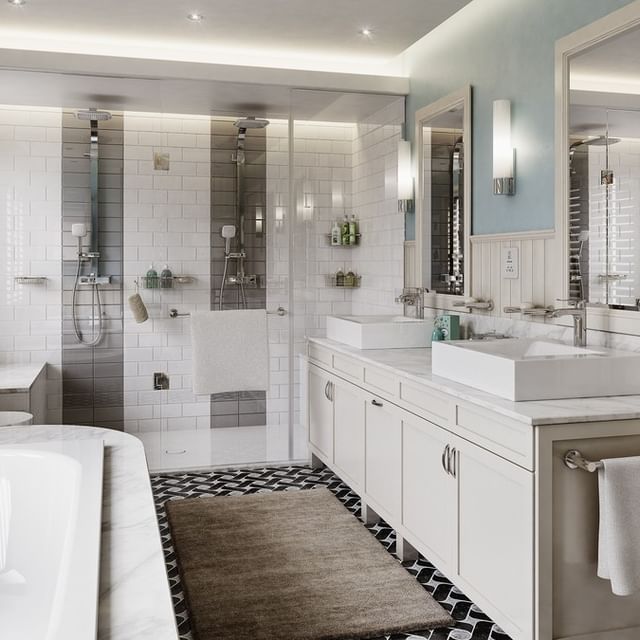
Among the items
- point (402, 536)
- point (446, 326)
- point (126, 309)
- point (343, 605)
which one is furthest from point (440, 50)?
point (343, 605)

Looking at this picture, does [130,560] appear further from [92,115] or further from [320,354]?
[92,115]

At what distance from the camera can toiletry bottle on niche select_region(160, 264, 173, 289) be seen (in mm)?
4789

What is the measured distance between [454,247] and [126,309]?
2.14m

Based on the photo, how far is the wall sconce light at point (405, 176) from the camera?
4.85 m

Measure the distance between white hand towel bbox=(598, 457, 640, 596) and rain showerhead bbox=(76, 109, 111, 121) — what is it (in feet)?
12.7

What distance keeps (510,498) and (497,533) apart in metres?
0.16

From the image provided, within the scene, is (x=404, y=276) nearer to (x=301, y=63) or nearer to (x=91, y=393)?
(x=301, y=63)

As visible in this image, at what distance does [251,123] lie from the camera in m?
4.84

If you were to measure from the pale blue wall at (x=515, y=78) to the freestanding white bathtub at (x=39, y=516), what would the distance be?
223 centimetres

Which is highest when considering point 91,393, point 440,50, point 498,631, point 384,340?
point 440,50

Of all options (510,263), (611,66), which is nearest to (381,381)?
(510,263)

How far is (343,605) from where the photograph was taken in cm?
293

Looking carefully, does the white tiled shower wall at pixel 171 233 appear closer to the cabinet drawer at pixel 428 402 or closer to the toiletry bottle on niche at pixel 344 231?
the toiletry bottle on niche at pixel 344 231

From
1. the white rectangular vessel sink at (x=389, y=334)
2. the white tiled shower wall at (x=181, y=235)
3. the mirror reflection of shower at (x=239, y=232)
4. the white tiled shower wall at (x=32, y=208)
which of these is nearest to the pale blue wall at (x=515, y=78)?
the white rectangular vessel sink at (x=389, y=334)
